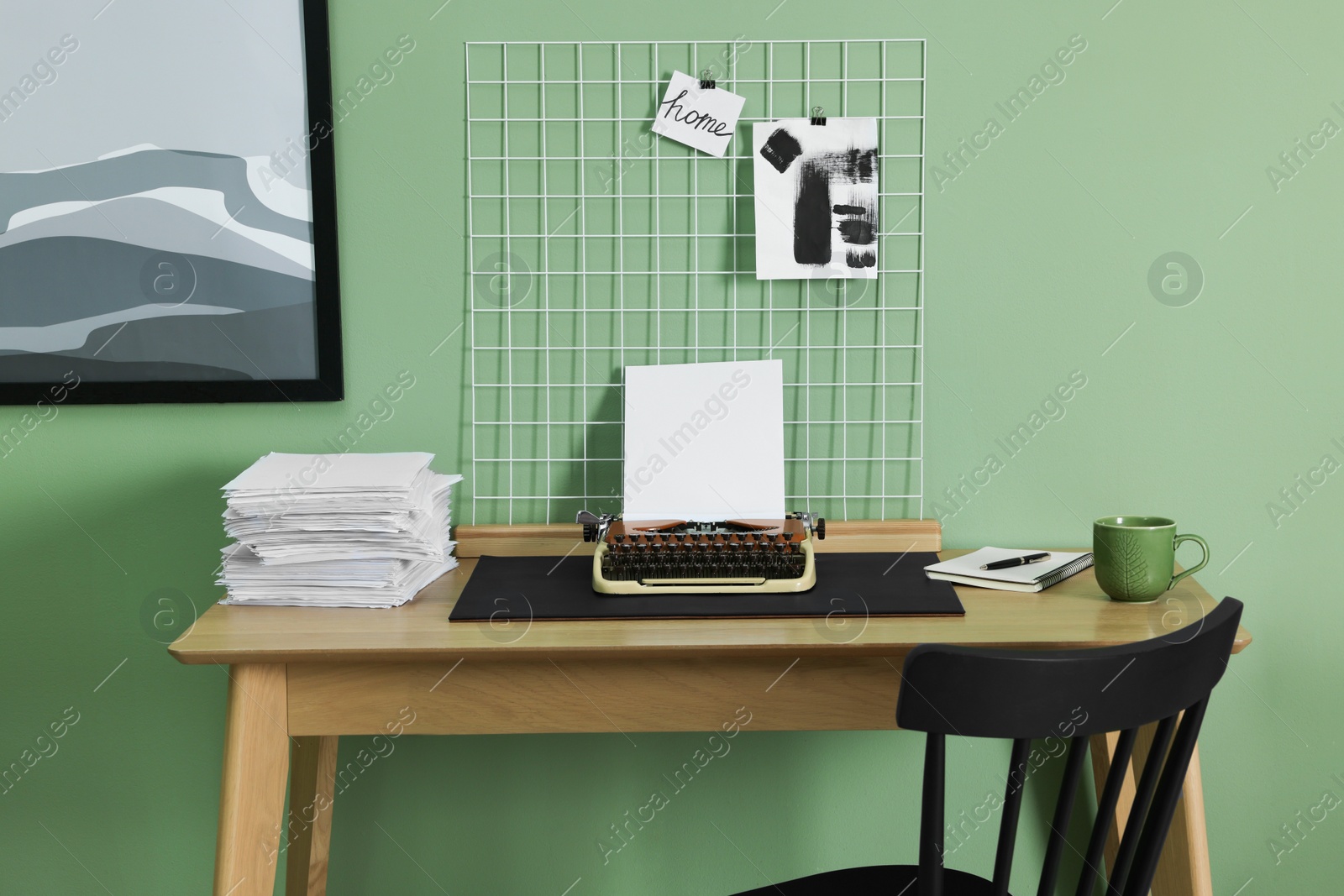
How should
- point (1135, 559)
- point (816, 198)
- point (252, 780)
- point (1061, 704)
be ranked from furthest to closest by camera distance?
point (816, 198) < point (1135, 559) < point (252, 780) < point (1061, 704)

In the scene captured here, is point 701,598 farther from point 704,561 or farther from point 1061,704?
point 1061,704

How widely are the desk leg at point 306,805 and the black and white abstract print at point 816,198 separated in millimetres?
1004

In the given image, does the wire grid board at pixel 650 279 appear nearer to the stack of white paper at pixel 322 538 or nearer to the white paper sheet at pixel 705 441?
the white paper sheet at pixel 705 441

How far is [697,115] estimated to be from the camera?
55.8 inches

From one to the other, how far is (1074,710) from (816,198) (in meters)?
0.90

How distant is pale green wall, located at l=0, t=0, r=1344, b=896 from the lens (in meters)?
1.42

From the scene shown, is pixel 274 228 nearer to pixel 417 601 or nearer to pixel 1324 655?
pixel 417 601

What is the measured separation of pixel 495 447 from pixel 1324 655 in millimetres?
1356

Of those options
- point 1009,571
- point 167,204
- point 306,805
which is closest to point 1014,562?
point 1009,571

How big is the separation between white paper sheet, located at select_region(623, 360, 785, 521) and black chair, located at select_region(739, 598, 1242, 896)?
0.59 meters

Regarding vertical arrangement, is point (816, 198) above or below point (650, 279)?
above

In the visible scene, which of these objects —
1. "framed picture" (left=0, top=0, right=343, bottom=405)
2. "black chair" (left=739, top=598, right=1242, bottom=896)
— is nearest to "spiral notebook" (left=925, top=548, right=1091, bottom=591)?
"black chair" (left=739, top=598, right=1242, bottom=896)

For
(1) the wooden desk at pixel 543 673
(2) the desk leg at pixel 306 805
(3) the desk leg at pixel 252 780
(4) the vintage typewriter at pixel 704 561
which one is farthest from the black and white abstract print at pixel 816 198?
(2) the desk leg at pixel 306 805

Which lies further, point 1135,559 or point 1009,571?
point 1009,571
